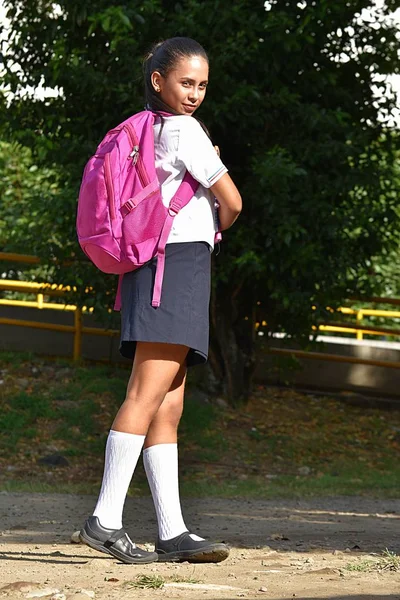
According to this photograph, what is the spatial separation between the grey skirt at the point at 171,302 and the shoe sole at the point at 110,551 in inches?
29.4

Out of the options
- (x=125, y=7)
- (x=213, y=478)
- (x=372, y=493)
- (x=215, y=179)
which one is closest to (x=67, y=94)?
(x=125, y=7)

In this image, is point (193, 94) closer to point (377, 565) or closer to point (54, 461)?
point (377, 565)

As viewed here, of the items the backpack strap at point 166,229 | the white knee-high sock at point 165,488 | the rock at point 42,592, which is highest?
the backpack strap at point 166,229

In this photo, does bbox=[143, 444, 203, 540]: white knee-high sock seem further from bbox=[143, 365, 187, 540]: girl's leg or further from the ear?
the ear

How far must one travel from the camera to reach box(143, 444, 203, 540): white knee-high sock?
4180 mm

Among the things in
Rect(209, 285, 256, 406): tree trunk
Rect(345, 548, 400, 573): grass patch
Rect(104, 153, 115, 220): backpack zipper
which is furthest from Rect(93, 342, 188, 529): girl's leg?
Rect(209, 285, 256, 406): tree trunk

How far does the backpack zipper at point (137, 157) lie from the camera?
4008 mm

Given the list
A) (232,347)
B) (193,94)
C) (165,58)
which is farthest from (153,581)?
(232,347)

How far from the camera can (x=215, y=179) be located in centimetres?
400

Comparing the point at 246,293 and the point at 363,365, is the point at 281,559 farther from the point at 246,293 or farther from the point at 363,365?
the point at 363,365

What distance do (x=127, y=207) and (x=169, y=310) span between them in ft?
1.37

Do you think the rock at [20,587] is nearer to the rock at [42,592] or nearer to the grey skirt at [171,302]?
the rock at [42,592]

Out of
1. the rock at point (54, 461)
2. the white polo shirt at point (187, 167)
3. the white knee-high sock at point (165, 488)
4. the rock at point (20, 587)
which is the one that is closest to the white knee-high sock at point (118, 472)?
the white knee-high sock at point (165, 488)

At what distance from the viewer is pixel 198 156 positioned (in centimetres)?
402
